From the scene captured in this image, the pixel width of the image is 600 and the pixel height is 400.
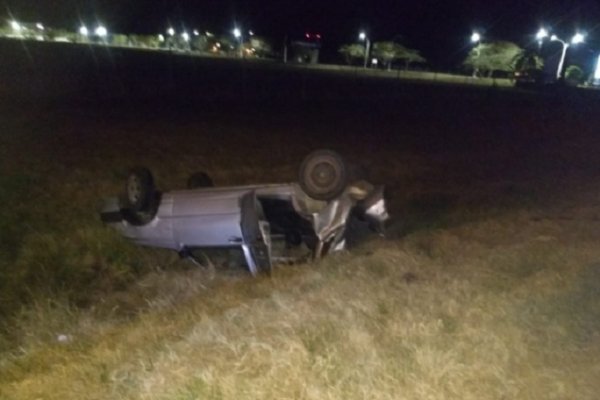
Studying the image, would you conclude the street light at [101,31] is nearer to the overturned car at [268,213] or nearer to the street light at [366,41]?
the street light at [366,41]

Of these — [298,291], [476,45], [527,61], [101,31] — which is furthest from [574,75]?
[298,291]

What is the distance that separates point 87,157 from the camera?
35.3 feet

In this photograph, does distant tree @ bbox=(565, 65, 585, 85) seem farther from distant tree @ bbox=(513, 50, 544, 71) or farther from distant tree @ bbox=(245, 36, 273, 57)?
distant tree @ bbox=(245, 36, 273, 57)

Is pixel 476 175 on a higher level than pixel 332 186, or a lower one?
lower

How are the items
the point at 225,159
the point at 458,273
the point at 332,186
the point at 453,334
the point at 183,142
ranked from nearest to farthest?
the point at 453,334 < the point at 458,273 < the point at 332,186 < the point at 225,159 < the point at 183,142

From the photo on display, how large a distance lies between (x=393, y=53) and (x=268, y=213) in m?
86.0

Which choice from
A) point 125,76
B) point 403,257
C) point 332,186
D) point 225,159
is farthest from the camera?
point 125,76

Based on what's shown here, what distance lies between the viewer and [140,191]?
7.04 m

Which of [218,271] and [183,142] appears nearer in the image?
[218,271]

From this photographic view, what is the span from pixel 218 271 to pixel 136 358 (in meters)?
2.90

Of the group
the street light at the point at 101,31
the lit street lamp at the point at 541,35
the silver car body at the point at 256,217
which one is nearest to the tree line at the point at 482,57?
the lit street lamp at the point at 541,35

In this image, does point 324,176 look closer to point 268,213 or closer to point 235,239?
point 268,213

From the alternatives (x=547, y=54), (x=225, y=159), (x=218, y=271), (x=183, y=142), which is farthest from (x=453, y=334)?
(x=547, y=54)

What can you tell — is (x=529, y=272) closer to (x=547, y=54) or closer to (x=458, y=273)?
(x=458, y=273)
